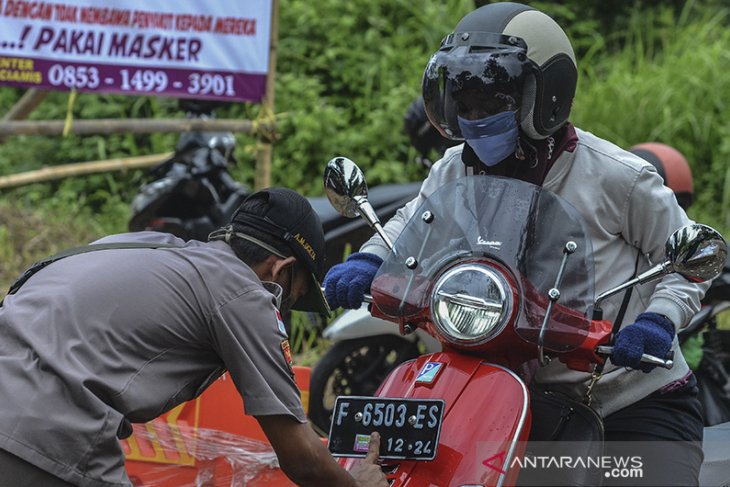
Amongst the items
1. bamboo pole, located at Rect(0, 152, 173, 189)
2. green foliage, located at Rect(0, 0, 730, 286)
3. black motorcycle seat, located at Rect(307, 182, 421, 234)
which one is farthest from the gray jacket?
green foliage, located at Rect(0, 0, 730, 286)

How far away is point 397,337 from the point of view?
538 cm

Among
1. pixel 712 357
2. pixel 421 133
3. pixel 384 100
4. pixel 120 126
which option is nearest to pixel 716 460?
pixel 712 357

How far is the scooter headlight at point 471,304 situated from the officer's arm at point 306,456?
33 cm

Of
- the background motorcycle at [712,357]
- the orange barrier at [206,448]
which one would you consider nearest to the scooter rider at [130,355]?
the orange barrier at [206,448]

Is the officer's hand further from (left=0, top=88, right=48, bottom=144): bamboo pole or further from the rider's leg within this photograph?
(left=0, top=88, right=48, bottom=144): bamboo pole

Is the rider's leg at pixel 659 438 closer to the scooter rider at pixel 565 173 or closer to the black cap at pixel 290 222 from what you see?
the scooter rider at pixel 565 173

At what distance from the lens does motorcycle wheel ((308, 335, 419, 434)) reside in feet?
17.2

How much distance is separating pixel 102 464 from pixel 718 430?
1850 mm

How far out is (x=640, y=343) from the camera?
8.97ft

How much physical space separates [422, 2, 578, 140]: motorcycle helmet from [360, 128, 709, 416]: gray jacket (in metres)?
0.15

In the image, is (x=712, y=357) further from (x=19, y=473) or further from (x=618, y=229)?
(x=19, y=473)

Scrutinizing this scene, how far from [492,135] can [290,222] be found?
59 cm

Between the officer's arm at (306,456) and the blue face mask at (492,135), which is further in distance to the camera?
the blue face mask at (492,135)

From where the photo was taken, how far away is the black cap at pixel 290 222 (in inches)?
117
